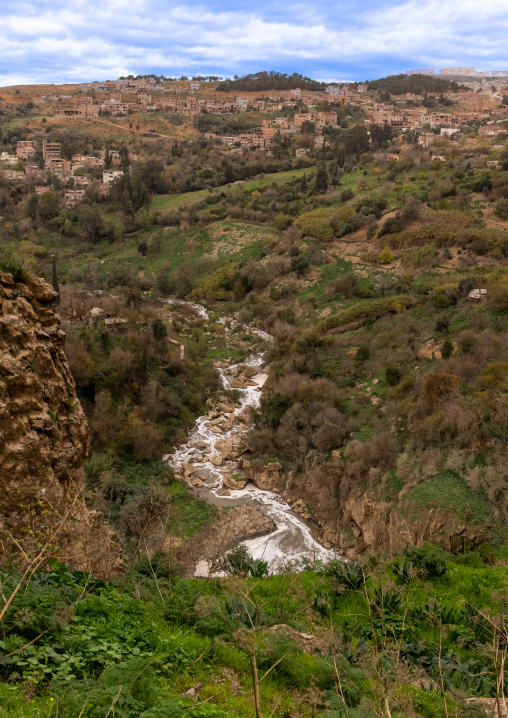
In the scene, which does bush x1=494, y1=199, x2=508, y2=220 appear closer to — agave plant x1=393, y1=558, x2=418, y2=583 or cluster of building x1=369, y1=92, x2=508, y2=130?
agave plant x1=393, y1=558, x2=418, y2=583

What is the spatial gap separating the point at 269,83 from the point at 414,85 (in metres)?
31.6

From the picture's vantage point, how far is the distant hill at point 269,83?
105688mm

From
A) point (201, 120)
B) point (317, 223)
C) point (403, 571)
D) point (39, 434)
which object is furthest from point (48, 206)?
point (201, 120)

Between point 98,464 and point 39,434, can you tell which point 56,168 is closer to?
point 98,464

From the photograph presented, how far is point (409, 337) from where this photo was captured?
17.0 m

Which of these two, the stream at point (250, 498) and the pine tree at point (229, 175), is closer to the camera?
the stream at point (250, 498)

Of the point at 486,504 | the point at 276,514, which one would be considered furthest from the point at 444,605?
the point at 276,514

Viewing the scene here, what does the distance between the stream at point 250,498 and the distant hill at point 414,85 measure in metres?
102

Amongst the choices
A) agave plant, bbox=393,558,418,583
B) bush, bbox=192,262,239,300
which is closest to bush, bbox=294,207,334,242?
bush, bbox=192,262,239,300

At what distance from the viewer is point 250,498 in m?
13.0

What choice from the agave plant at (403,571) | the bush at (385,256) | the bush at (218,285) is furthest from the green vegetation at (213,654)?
the bush at (218,285)

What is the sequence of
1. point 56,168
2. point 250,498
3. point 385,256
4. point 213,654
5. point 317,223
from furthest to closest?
point 56,168 → point 317,223 → point 385,256 → point 250,498 → point 213,654

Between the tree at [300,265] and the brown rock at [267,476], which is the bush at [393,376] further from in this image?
the tree at [300,265]

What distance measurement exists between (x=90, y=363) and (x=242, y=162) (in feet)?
135
